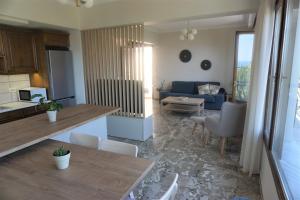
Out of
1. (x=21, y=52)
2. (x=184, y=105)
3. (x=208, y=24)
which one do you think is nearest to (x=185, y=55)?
(x=208, y=24)

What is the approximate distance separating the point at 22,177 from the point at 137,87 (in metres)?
2.78

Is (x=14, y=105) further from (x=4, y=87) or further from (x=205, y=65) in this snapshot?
(x=205, y=65)

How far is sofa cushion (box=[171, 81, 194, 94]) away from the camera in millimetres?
7316

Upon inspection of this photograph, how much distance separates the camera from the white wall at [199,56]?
276 inches

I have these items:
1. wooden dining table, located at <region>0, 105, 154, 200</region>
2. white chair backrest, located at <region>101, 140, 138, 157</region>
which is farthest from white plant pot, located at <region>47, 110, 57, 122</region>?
white chair backrest, located at <region>101, 140, 138, 157</region>

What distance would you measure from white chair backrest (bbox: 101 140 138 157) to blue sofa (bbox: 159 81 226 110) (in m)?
5.15

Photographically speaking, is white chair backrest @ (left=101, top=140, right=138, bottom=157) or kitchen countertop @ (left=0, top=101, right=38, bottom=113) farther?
kitchen countertop @ (left=0, top=101, right=38, bottom=113)

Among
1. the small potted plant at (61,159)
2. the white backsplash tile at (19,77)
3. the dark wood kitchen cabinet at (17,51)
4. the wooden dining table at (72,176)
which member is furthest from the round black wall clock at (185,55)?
A: the small potted plant at (61,159)

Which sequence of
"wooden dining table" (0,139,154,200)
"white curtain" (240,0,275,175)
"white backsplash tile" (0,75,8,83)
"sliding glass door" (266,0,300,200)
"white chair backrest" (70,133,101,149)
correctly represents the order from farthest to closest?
1. "white backsplash tile" (0,75,8,83)
2. "white curtain" (240,0,275,175)
3. "white chair backrest" (70,133,101,149)
4. "sliding glass door" (266,0,300,200)
5. "wooden dining table" (0,139,154,200)

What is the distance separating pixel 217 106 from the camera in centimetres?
650

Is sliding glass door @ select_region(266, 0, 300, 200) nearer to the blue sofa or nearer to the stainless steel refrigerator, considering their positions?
the stainless steel refrigerator

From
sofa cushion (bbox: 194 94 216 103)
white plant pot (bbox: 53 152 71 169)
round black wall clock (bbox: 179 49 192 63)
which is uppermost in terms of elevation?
round black wall clock (bbox: 179 49 192 63)

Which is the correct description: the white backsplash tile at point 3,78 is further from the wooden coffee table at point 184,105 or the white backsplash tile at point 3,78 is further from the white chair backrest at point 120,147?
the wooden coffee table at point 184,105

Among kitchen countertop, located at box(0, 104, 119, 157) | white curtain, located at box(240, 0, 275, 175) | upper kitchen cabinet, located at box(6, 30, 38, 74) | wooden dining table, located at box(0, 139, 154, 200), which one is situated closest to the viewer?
wooden dining table, located at box(0, 139, 154, 200)
